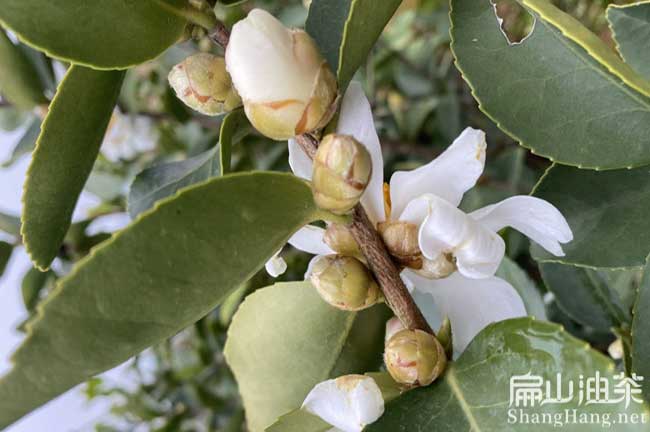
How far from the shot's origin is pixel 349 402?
0.38 m

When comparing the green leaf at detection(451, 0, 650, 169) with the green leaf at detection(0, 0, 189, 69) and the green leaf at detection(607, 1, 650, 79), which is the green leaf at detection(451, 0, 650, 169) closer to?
the green leaf at detection(607, 1, 650, 79)

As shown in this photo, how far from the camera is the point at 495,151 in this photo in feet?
3.60

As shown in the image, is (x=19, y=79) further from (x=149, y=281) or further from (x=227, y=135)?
(x=149, y=281)

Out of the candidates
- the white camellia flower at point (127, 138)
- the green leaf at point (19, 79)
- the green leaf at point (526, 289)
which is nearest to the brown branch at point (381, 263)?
the green leaf at point (526, 289)

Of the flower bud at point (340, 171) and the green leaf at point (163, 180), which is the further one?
the green leaf at point (163, 180)

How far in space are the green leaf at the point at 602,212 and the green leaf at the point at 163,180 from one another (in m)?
0.23

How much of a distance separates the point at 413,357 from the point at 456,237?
7 centimetres

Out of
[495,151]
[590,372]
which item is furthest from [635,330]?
[495,151]

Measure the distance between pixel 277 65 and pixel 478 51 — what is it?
159mm

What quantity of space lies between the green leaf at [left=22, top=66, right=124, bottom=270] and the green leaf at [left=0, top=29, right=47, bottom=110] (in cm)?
32

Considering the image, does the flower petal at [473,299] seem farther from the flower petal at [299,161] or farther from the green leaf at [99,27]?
the green leaf at [99,27]

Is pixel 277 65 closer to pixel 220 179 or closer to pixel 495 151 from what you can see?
pixel 220 179

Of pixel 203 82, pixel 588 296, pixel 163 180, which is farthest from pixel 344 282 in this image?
pixel 588 296

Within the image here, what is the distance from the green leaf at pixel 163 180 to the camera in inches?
21.2
